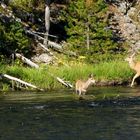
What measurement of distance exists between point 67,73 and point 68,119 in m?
13.0

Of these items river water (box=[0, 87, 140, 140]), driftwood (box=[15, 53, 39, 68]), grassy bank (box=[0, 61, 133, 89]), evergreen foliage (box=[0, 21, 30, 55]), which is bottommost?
river water (box=[0, 87, 140, 140])

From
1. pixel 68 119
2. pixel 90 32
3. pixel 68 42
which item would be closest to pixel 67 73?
pixel 90 32

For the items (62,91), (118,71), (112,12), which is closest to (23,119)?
(62,91)

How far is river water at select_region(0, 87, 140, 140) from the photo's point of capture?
15492mm

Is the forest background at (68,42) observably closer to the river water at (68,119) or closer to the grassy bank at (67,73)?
the grassy bank at (67,73)

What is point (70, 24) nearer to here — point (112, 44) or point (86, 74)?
Answer: point (112, 44)

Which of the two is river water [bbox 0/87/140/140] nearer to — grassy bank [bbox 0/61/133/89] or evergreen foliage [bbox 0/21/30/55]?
grassy bank [bbox 0/61/133/89]

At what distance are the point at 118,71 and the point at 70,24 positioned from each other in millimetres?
8192

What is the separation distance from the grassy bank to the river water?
5178mm

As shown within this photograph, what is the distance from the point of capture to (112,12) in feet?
149

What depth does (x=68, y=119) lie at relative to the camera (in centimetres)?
1847

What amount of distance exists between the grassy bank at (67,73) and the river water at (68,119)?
5178 mm

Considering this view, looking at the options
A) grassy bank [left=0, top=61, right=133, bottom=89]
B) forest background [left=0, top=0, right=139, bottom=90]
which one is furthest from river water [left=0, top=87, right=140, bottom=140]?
forest background [left=0, top=0, right=139, bottom=90]

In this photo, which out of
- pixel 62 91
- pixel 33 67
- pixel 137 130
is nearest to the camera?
pixel 137 130
